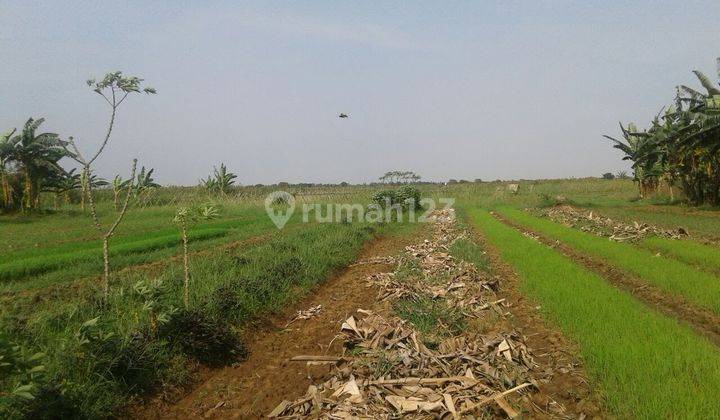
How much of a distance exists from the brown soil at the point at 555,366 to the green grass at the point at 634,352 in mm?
111

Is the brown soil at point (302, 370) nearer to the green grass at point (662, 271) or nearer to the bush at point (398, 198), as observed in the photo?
the green grass at point (662, 271)

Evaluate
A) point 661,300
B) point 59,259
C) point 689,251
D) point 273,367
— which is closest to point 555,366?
point 273,367

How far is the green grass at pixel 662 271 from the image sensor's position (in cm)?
642

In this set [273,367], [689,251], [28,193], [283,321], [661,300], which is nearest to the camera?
[273,367]

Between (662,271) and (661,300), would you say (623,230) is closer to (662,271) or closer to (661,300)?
(662,271)

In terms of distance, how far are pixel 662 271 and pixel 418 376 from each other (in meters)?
6.73

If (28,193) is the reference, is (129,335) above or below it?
below

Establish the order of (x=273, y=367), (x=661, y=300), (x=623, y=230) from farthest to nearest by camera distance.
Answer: (x=623, y=230) → (x=661, y=300) → (x=273, y=367)

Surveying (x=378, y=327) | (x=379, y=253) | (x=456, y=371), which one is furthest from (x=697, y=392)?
(x=379, y=253)

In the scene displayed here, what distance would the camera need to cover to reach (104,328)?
399cm

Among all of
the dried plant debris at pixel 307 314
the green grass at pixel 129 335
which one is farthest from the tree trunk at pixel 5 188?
the dried plant debris at pixel 307 314

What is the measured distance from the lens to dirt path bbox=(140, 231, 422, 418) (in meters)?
3.83

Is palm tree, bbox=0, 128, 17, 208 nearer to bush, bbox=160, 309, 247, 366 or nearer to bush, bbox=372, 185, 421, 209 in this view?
bush, bbox=372, 185, 421, 209

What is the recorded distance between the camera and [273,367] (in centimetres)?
467
